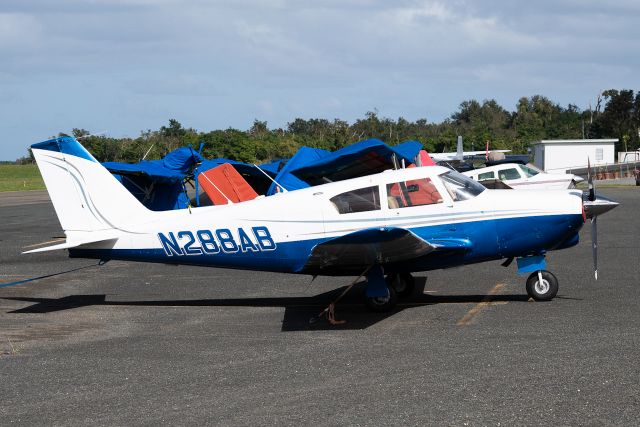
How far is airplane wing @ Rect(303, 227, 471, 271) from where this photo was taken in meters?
9.97

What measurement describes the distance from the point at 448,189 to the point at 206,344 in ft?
13.2

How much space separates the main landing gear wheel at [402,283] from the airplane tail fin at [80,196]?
149 inches

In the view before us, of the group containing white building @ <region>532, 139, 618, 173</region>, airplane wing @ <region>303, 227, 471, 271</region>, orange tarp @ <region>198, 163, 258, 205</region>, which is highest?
orange tarp @ <region>198, 163, 258, 205</region>

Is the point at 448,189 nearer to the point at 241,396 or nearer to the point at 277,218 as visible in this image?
the point at 277,218

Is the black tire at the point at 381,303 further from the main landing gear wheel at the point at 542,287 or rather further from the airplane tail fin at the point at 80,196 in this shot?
the airplane tail fin at the point at 80,196

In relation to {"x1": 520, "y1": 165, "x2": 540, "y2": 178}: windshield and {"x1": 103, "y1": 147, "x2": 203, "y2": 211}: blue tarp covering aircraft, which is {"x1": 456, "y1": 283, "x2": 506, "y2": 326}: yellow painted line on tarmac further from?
{"x1": 520, "y1": 165, "x2": 540, "y2": 178}: windshield

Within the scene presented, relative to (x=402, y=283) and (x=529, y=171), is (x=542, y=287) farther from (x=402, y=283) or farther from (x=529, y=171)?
(x=529, y=171)

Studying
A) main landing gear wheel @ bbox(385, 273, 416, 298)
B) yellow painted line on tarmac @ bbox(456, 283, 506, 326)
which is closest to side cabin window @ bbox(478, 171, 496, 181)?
yellow painted line on tarmac @ bbox(456, 283, 506, 326)

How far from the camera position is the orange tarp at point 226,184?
771 inches

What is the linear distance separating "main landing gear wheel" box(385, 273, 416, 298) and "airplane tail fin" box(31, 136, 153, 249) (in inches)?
149

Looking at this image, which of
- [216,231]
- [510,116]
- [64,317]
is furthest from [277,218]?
[510,116]

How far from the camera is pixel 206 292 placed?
13555mm

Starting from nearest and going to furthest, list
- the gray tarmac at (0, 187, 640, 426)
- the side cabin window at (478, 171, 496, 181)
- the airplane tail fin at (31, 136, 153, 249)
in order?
the gray tarmac at (0, 187, 640, 426)
the airplane tail fin at (31, 136, 153, 249)
the side cabin window at (478, 171, 496, 181)

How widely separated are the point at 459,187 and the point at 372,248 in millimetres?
1766
